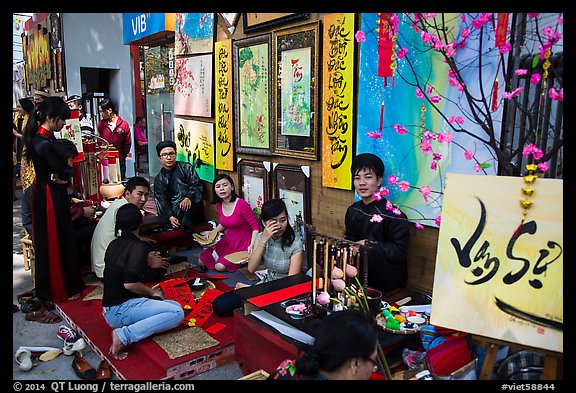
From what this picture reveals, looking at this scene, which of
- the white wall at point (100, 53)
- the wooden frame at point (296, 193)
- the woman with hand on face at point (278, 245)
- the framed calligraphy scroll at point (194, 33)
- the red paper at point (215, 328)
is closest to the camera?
the red paper at point (215, 328)

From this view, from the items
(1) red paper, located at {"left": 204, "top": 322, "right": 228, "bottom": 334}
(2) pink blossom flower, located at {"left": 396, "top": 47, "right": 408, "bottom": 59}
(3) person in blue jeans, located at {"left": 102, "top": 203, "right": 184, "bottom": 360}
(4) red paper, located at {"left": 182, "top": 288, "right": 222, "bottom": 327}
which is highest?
(2) pink blossom flower, located at {"left": 396, "top": 47, "right": 408, "bottom": 59}

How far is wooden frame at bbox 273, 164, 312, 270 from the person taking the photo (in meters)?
5.02

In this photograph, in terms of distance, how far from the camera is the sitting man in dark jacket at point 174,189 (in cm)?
631

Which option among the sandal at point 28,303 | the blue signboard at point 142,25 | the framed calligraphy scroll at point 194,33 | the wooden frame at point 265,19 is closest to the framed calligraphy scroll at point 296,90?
the wooden frame at point 265,19

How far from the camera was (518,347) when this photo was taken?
238cm

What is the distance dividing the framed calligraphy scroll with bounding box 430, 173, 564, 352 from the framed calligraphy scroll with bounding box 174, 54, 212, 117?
4.87 m

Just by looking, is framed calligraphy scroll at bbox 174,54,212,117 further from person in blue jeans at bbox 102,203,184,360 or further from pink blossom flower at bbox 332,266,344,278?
pink blossom flower at bbox 332,266,344,278

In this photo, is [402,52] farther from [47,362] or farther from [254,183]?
[47,362]

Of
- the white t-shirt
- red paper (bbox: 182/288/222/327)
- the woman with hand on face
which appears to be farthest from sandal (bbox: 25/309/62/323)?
the woman with hand on face

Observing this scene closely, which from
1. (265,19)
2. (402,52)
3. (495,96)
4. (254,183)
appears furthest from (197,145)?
(495,96)

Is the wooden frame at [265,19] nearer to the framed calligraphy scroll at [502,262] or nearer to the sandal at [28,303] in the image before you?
the framed calligraphy scroll at [502,262]

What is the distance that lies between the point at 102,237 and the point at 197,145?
275 centimetres

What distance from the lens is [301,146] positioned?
16.6 ft

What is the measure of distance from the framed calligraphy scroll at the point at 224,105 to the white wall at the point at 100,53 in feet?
20.6
